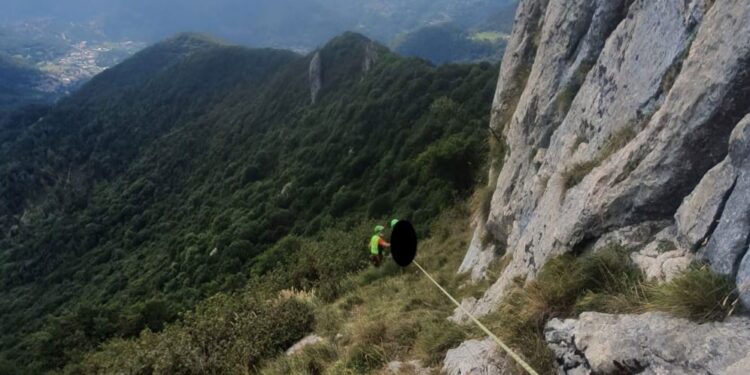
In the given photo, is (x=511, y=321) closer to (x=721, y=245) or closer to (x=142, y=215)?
(x=721, y=245)

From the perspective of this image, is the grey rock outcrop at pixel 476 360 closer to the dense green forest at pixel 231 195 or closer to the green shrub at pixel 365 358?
the green shrub at pixel 365 358

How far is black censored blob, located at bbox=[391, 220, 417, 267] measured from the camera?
9.07 meters

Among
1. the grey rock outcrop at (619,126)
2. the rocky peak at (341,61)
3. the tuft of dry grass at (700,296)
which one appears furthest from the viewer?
the rocky peak at (341,61)

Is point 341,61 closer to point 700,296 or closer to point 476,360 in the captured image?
point 476,360

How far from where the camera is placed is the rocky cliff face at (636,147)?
5.49 m

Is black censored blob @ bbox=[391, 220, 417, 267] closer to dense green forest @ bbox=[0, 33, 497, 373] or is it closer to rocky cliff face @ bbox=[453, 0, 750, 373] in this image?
rocky cliff face @ bbox=[453, 0, 750, 373]

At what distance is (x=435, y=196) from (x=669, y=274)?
3069cm

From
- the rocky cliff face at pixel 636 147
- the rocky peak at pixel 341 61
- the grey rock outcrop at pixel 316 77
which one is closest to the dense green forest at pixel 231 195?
the rocky peak at pixel 341 61

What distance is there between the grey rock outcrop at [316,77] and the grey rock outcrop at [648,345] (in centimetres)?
11857

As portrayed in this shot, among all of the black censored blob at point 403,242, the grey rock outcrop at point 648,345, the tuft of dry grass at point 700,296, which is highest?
the tuft of dry grass at point 700,296

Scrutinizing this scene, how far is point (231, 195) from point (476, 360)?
96444mm

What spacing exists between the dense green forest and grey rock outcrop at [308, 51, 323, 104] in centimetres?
194

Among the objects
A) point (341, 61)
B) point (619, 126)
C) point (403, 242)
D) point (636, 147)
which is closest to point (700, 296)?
point (636, 147)

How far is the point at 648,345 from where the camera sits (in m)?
4.93
